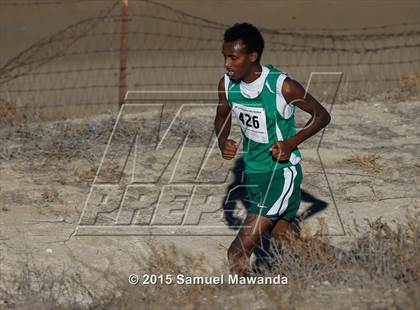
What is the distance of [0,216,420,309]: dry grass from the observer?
5895 millimetres

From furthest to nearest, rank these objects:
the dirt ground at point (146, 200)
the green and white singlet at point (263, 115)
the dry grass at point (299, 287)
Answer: the dirt ground at point (146, 200)
the green and white singlet at point (263, 115)
the dry grass at point (299, 287)

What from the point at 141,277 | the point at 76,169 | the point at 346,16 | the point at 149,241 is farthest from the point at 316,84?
the point at 141,277

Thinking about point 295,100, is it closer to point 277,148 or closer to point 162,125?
point 277,148

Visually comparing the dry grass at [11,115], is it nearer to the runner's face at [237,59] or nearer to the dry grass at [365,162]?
the dry grass at [365,162]

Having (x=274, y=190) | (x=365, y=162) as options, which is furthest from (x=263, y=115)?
(x=365, y=162)

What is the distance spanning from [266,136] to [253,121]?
0.42ft

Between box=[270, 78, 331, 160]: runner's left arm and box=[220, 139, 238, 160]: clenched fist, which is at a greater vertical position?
box=[270, 78, 331, 160]: runner's left arm

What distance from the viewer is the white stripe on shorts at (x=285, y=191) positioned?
681 cm

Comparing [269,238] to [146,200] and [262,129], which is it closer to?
[262,129]

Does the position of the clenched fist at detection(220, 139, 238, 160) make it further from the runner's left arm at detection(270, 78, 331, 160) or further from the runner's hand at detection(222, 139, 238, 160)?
the runner's left arm at detection(270, 78, 331, 160)

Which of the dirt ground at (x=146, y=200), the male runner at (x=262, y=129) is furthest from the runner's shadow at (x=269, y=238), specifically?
the male runner at (x=262, y=129)

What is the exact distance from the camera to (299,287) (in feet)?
20.2

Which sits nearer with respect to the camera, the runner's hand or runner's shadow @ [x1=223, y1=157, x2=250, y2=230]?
the runner's hand

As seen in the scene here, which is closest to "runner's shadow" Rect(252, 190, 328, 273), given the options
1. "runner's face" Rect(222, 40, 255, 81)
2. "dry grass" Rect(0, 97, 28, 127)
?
"runner's face" Rect(222, 40, 255, 81)
